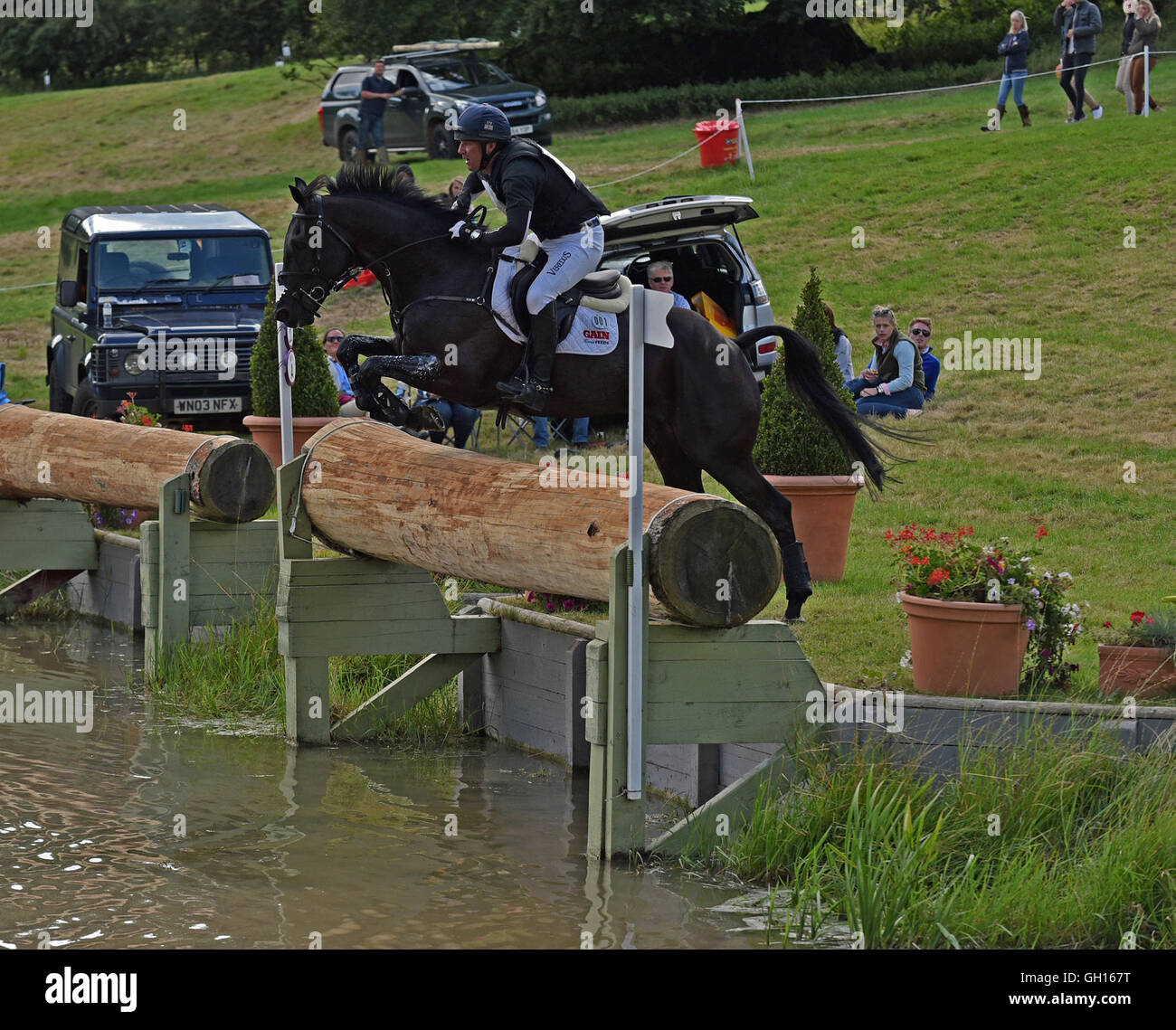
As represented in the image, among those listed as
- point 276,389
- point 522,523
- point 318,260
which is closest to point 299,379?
point 276,389

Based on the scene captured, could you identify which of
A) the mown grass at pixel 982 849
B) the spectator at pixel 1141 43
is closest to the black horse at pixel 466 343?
the mown grass at pixel 982 849

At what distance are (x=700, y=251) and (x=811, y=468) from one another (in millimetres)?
6325

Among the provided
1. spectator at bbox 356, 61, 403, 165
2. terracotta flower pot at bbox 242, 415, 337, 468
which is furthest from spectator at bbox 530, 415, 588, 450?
spectator at bbox 356, 61, 403, 165

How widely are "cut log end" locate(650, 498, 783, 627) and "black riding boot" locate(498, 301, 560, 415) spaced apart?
2.38 meters

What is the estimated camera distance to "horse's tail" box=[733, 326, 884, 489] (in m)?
9.16

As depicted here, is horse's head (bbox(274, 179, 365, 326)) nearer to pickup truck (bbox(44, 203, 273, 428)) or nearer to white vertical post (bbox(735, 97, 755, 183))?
pickup truck (bbox(44, 203, 273, 428))

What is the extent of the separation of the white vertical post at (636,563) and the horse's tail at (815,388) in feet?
9.74

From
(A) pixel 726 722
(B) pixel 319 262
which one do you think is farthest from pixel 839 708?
(B) pixel 319 262

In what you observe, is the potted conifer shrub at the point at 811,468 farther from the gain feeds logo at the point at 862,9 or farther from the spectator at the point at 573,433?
the gain feeds logo at the point at 862,9

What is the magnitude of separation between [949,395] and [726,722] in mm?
9683

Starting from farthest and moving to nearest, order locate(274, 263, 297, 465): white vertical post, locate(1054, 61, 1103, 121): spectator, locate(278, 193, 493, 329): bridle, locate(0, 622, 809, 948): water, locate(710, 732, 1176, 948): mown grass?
locate(1054, 61, 1103, 121): spectator < locate(274, 263, 297, 465): white vertical post < locate(278, 193, 493, 329): bridle < locate(0, 622, 809, 948): water < locate(710, 732, 1176, 948): mown grass
